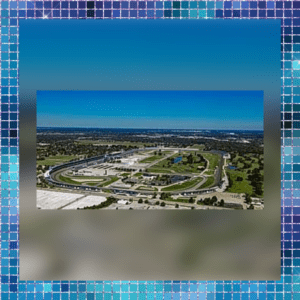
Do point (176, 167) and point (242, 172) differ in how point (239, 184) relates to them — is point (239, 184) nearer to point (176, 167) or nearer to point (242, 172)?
point (242, 172)

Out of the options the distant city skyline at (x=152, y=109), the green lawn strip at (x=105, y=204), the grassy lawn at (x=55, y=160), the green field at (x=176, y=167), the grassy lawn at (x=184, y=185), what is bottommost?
the green lawn strip at (x=105, y=204)

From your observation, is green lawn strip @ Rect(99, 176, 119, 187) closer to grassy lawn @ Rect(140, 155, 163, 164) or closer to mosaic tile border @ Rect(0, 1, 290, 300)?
grassy lawn @ Rect(140, 155, 163, 164)

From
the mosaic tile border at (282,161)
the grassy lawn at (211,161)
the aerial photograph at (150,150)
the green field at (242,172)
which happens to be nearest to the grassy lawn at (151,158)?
the aerial photograph at (150,150)

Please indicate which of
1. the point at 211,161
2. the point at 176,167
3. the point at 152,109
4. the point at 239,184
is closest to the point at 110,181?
the point at 176,167

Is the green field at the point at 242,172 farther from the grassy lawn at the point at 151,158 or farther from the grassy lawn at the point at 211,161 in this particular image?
the grassy lawn at the point at 151,158

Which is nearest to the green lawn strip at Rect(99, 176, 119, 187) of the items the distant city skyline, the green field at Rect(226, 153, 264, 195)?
the distant city skyline

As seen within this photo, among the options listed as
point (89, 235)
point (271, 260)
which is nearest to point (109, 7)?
point (89, 235)

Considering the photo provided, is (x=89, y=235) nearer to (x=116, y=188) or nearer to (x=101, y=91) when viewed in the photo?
(x=116, y=188)
